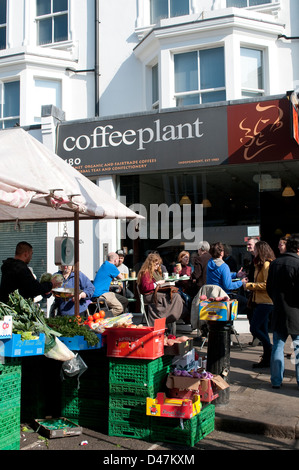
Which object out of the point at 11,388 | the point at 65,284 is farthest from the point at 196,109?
the point at 11,388

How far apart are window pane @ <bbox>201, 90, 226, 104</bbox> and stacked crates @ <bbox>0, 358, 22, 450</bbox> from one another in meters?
9.13

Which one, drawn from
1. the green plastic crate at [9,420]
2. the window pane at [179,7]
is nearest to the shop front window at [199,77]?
the window pane at [179,7]

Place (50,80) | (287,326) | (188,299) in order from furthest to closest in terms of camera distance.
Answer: (50,80), (188,299), (287,326)

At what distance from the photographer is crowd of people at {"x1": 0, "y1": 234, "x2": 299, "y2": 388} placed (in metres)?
6.08

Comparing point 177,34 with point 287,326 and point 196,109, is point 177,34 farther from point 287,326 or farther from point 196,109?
point 287,326

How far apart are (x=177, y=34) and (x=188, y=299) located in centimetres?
669

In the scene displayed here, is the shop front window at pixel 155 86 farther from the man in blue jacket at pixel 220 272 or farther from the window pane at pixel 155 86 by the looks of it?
the man in blue jacket at pixel 220 272

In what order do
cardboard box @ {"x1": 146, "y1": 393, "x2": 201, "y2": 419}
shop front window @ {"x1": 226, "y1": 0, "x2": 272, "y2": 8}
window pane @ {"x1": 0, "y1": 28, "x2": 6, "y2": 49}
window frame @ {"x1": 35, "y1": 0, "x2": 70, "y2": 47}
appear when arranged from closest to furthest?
cardboard box @ {"x1": 146, "y1": 393, "x2": 201, "y2": 419}, shop front window @ {"x1": 226, "y1": 0, "x2": 272, "y2": 8}, window frame @ {"x1": 35, "y1": 0, "x2": 70, "y2": 47}, window pane @ {"x1": 0, "y1": 28, "x2": 6, "y2": 49}

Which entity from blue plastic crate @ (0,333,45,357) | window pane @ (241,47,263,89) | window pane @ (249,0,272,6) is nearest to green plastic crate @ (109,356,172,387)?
blue plastic crate @ (0,333,45,357)

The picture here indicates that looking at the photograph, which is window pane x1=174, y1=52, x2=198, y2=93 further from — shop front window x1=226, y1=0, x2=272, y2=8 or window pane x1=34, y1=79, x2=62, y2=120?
window pane x1=34, y1=79, x2=62, y2=120

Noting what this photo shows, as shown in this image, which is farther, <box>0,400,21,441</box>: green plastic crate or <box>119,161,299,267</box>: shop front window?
<box>119,161,299,267</box>: shop front window


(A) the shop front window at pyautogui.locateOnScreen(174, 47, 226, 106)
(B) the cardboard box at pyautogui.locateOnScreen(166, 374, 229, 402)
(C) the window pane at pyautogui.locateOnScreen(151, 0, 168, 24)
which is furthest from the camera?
(C) the window pane at pyautogui.locateOnScreen(151, 0, 168, 24)

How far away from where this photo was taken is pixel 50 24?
552 inches

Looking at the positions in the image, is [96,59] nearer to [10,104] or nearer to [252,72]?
[10,104]
